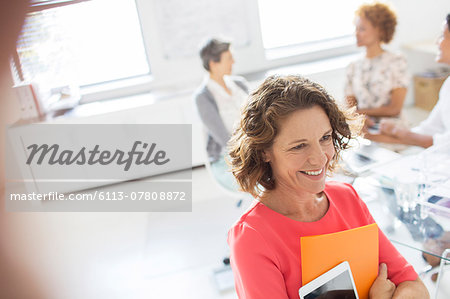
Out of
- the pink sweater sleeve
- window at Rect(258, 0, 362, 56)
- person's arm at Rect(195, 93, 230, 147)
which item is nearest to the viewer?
the pink sweater sleeve

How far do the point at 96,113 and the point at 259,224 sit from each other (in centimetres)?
247

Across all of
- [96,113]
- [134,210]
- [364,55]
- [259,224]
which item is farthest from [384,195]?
[96,113]

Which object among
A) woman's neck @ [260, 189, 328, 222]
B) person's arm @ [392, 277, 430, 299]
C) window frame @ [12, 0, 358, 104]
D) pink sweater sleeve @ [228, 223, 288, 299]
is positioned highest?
window frame @ [12, 0, 358, 104]

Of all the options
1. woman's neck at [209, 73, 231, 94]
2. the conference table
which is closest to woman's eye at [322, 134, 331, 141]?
the conference table

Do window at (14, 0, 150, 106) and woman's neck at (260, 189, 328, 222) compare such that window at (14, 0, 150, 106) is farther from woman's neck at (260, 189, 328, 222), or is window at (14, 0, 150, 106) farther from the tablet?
the tablet

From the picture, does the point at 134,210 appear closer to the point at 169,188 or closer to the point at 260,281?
the point at 169,188

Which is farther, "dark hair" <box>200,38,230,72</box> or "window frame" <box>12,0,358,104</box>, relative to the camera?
"window frame" <box>12,0,358,104</box>

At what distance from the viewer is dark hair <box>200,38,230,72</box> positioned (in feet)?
8.50

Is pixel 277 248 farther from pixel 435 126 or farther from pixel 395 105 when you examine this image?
pixel 395 105

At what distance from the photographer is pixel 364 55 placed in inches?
109

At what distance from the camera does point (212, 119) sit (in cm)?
247

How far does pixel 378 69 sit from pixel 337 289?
77.3 inches

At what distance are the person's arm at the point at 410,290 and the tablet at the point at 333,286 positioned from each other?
125 mm

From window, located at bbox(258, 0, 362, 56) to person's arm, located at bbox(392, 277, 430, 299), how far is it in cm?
299
